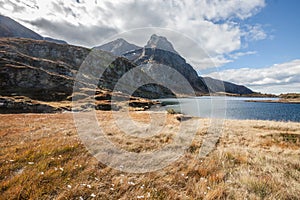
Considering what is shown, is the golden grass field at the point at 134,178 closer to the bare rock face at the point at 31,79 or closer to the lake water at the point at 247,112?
the lake water at the point at 247,112

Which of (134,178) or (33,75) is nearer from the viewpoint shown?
(134,178)

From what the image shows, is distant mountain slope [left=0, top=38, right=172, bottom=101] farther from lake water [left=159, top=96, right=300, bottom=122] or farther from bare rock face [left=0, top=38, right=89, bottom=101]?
lake water [left=159, top=96, right=300, bottom=122]

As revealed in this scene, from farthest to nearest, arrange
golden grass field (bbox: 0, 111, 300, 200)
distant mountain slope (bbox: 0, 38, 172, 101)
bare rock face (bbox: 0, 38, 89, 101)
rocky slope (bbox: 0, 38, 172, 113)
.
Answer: distant mountain slope (bbox: 0, 38, 172, 101) → bare rock face (bbox: 0, 38, 89, 101) → rocky slope (bbox: 0, 38, 172, 113) → golden grass field (bbox: 0, 111, 300, 200)

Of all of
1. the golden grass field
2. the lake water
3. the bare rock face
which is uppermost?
the bare rock face


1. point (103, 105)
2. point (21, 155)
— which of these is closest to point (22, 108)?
point (103, 105)

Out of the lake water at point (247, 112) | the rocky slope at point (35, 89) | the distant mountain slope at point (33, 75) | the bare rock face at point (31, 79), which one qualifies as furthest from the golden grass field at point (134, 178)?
the bare rock face at point (31, 79)

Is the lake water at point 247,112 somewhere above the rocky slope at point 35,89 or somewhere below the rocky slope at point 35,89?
below

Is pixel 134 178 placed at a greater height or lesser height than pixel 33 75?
lesser

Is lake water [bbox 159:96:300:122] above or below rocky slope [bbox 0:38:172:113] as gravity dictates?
below

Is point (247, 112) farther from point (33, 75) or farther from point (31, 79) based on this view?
point (33, 75)

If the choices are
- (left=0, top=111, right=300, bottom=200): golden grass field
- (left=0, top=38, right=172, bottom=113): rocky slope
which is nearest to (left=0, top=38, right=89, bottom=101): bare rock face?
(left=0, top=38, right=172, bottom=113): rocky slope

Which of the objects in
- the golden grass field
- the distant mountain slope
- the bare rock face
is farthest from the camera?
the distant mountain slope

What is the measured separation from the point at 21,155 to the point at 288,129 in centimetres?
2553

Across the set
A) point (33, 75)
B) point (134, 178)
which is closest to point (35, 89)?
point (33, 75)
